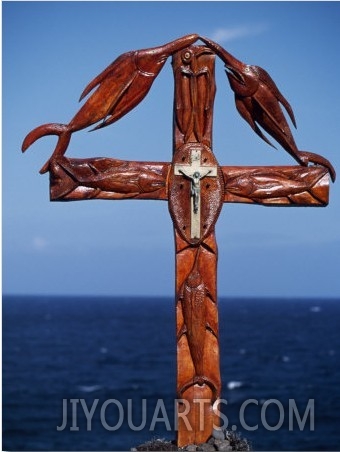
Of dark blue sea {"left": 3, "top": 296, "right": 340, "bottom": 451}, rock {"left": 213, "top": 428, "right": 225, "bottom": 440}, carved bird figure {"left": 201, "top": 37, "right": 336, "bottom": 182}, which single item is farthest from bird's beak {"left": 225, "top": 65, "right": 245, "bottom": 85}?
dark blue sea {"left": 3, "top": 296, "right": 340, "bottom": 451}

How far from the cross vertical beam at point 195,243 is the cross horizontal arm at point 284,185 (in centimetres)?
32

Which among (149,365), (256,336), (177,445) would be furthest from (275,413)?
(256,336)

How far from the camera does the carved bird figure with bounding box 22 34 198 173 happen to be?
8922mm

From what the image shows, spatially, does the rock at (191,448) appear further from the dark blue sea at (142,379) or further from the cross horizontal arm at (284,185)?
the dark blue sea at (142,379)

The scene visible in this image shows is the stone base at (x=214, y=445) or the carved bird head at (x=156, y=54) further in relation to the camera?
the carved bird head at (x=156, y=54)

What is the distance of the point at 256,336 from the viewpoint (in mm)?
98875

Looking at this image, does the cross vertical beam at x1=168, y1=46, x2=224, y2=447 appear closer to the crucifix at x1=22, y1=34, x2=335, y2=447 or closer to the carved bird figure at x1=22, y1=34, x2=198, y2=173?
the crucifix at x1=22, y1=34, x2=335, y2=447

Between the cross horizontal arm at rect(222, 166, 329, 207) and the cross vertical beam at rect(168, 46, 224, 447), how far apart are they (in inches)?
12.7

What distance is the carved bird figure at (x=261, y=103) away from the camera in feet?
29.6

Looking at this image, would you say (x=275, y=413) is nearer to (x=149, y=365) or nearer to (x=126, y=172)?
(x=149, y=365)

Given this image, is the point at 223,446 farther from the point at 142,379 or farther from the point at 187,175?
the point at 142,379

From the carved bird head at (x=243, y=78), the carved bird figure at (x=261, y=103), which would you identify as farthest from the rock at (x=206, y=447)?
the carved bird head at (x=243, y=78)

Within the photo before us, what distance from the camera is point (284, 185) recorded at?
9266mm

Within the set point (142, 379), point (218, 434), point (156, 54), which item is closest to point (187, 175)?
point (156, 54)
